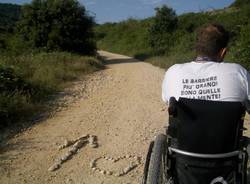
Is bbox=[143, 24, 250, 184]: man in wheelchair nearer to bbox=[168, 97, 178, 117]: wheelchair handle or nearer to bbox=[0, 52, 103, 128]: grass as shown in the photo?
bbox=[168, 97, 178, 117]: wheelchair handle

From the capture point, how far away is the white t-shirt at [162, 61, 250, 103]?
123 inches

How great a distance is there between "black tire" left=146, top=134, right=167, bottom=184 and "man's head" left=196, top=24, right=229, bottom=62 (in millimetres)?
819

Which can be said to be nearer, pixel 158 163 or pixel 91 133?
pixel 158 163

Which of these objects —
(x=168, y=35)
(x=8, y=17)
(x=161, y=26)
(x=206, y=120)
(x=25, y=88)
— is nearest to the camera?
(x=206, y=120)

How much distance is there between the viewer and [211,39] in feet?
10.4

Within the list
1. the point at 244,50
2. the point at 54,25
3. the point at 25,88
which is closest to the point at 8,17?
the point at 54,25

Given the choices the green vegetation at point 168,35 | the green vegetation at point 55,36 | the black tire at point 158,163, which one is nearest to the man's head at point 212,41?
the black tire at point 158,163

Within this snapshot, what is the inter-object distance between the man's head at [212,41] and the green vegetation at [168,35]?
365 inches

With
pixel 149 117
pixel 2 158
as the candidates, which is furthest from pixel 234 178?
pixel 149 117

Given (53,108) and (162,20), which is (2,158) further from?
(162,20)

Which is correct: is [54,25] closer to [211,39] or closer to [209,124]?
[211,39]

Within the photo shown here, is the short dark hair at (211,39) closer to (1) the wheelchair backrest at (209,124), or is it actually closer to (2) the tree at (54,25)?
(1) the wheelchair backrest at (209,124)

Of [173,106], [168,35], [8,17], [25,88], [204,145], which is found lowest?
[25,88]

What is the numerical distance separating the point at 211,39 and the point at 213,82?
0.33 m
